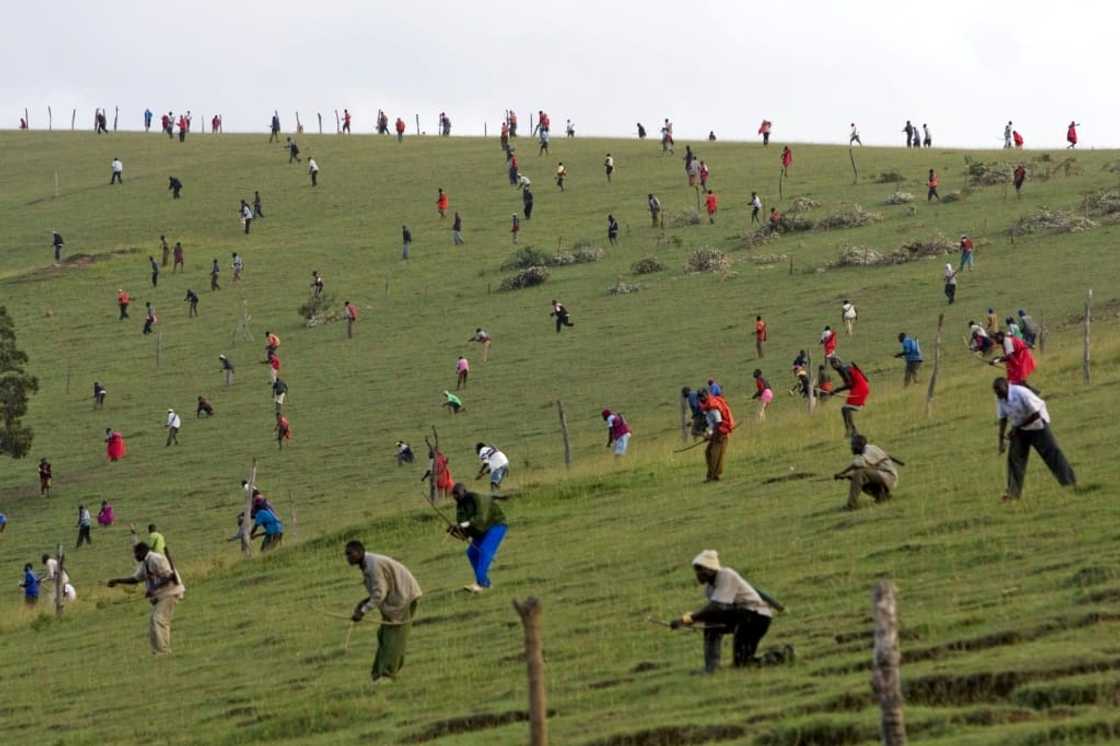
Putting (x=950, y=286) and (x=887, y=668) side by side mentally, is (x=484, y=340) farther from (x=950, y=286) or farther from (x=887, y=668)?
(x=887, y=668)

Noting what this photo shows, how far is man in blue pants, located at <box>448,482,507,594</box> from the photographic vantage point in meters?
24.2

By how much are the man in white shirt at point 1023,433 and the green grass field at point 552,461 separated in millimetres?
398

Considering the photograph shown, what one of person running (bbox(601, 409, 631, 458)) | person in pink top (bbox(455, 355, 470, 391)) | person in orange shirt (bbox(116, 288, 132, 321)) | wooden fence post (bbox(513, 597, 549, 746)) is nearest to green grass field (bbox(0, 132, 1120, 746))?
person in orange shirt (bbox(116, 288, 132, 321))

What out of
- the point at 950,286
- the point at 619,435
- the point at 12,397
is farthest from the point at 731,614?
the point at 12,397

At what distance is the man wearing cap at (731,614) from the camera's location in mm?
17359

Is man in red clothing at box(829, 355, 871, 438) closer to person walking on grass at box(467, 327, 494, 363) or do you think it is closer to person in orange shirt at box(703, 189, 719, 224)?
person walking on grass at box(467, 327, 494, 363)

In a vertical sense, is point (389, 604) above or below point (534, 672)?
below

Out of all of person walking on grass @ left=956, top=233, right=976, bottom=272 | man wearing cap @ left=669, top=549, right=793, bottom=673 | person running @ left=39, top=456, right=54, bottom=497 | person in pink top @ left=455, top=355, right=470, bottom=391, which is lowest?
person running @ left=39, top=456, right=54, bottom=497

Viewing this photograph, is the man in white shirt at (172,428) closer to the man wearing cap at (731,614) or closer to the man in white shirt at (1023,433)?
the man in white shirt at (1023,433)

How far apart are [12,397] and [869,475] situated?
39253 millimetres

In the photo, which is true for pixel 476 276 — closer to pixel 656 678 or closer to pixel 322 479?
pixel 322 479

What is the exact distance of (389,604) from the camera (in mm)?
20484

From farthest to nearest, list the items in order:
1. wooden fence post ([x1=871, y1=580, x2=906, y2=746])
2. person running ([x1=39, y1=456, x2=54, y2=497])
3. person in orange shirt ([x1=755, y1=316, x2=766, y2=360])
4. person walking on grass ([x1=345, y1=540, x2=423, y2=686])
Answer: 1. person in orange shirt ([x1=755, y1=316, x2=766, y2=360])
2. person running ([x1=39, y1=456, x2=54, y2=497])
3. person walking on grass ([x1=345, y1=540, x2=423, y2=686])
4. wooden fence post ([x1=871, y1=580, x2=906, y2=746])

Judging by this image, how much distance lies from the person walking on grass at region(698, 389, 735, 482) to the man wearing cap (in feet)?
49.4
